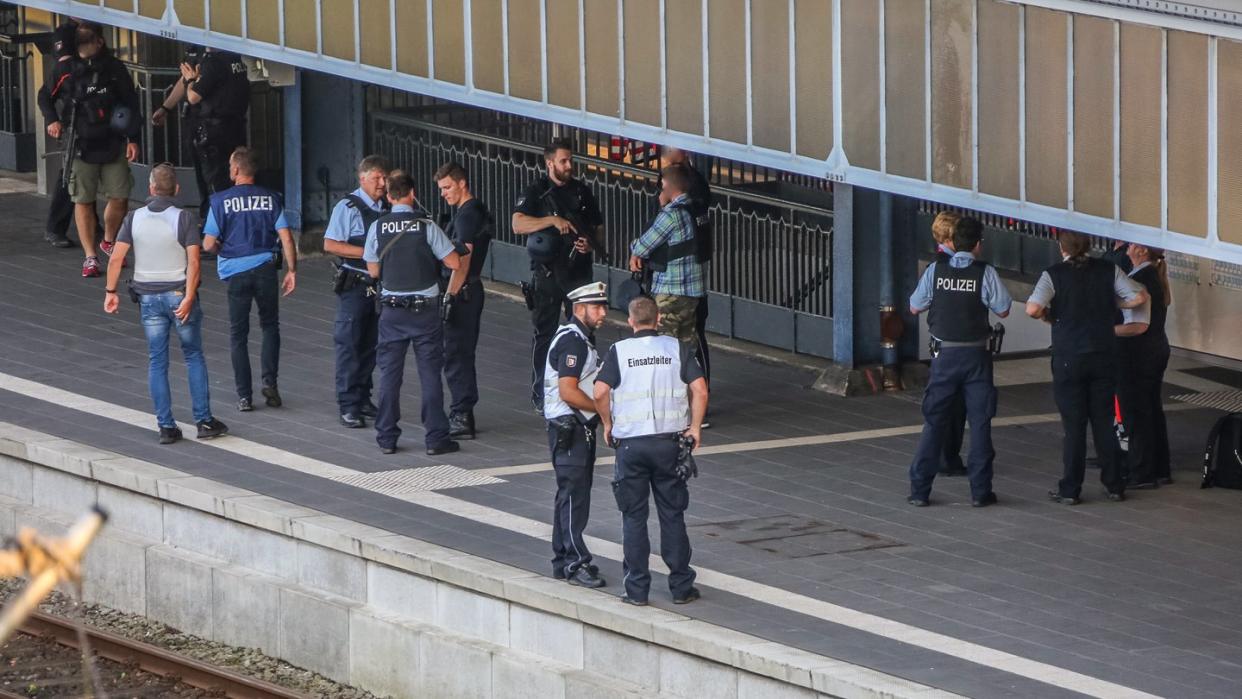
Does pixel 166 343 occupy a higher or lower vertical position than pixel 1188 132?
lower

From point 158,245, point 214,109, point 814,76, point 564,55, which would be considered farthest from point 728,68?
point 214,109

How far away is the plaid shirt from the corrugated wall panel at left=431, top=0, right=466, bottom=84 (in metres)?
3.00

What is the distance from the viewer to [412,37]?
52.2ft

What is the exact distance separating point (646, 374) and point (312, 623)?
114 inches

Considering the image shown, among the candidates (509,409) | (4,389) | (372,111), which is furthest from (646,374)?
(372,111)

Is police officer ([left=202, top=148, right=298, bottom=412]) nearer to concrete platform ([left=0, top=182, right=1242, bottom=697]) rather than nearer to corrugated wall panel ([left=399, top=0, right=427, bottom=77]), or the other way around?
concrete platform ([left=0, top=182, right=1242, bottom=697])

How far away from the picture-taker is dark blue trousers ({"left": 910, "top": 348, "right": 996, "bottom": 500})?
1166 centimetres

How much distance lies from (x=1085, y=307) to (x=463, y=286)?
12.6 feet

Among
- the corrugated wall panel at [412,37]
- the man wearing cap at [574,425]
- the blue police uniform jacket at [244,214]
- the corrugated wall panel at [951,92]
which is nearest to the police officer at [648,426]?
the man wearing cap at [574,425]

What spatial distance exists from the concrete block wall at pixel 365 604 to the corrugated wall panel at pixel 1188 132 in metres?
3.41

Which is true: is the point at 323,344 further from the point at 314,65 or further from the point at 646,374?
the point at 646,374

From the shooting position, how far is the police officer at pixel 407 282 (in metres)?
12.5

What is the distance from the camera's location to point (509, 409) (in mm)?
14523

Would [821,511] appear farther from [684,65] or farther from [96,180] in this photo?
Result: [96,180]
